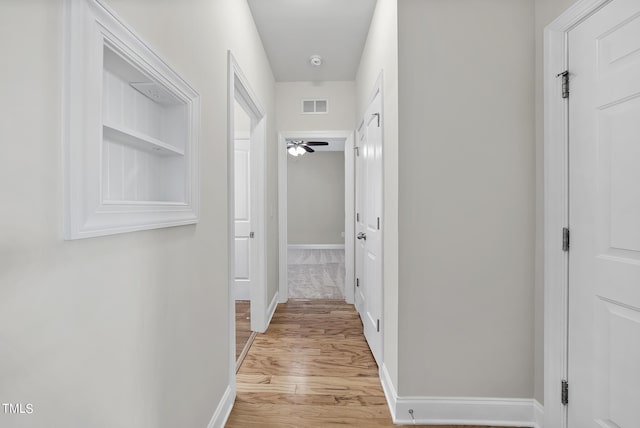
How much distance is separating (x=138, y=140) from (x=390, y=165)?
4.56ft

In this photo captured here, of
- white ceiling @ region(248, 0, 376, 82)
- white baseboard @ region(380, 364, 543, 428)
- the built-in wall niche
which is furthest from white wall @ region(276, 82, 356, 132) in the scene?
white baseboard @ region(380, 364, 543, 428)

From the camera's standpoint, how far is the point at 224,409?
1749mm

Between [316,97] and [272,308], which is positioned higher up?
[316,97]

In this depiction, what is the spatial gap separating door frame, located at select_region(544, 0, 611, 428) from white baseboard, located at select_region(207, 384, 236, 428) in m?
1.75

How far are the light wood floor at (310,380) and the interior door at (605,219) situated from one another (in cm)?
104

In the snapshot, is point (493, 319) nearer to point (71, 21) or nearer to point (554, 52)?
point (554, 52)

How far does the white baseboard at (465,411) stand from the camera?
172 centimetres

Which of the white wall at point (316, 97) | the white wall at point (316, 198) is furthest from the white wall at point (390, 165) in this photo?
the white wall at point (316, 198)

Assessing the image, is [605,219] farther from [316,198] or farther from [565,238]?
[316,198]

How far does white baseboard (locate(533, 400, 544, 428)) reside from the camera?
5.47 ft

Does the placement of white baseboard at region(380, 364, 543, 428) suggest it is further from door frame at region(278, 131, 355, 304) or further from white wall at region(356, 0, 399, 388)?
door frame at region(278, 131, 355, 304)

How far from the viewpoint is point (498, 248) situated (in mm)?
1737

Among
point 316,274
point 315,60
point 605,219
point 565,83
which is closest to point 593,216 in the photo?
point 605,219

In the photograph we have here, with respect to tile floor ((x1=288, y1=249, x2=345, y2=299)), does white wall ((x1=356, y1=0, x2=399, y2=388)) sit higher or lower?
higher
